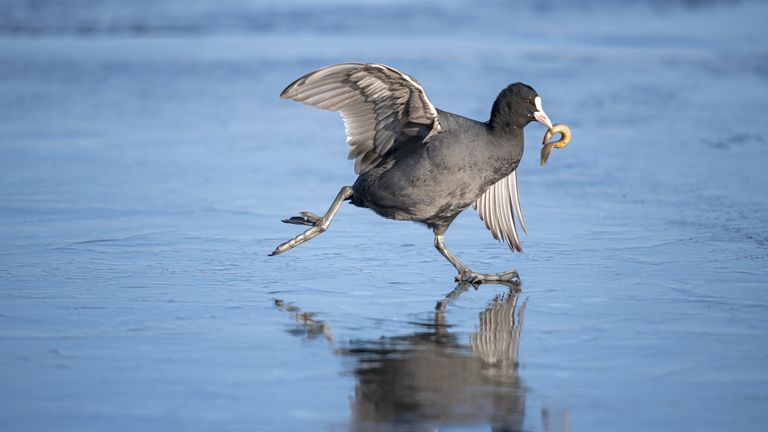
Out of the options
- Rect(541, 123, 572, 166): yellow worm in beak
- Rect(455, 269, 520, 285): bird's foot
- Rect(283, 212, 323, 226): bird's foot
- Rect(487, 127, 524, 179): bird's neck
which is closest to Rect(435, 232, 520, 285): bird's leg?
Rect(455, 269, 520, 285): bird's foot

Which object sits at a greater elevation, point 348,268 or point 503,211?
point 503,211

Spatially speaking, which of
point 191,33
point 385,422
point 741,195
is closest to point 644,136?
point 741,195

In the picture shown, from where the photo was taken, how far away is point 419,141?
6.58 meters

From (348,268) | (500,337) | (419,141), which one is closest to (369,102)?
(419,141)

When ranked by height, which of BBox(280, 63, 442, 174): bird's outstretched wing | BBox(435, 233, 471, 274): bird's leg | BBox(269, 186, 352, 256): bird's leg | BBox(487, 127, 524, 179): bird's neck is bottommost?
BBox(435, 233, 471, 274): bird's leg

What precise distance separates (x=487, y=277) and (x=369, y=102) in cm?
123

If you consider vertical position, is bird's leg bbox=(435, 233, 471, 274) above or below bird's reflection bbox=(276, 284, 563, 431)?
above

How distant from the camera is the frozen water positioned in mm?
4410

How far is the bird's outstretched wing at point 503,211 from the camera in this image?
7.16 metres

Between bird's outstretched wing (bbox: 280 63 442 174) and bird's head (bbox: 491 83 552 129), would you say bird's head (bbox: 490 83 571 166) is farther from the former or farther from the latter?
bird's outstretched wing (bbox: 280 63 442 174)

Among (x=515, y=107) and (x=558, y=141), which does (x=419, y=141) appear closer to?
(x=515, y=107)

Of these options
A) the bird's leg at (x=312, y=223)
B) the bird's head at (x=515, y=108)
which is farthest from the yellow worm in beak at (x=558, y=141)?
the bird's leg at (x=312, y=223)

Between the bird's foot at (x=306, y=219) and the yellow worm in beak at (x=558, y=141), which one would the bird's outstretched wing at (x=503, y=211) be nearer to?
the yellow worm in beak at (x=558, y=141)

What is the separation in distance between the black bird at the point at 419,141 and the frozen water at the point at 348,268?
0.38 meters
